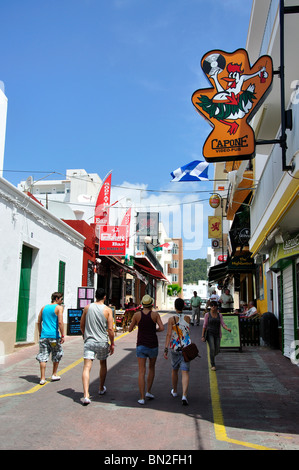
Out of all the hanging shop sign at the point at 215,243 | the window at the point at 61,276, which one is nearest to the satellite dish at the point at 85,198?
the window at the point at 61,276

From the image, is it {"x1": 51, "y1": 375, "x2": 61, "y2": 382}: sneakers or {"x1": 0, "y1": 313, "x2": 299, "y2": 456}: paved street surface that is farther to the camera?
{"x1": 51, "y1": 375, "x2": 61, "y2": 382}: sneakers

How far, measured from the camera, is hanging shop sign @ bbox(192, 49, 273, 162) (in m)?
8.70

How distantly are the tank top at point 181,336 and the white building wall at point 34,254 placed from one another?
5574 mm

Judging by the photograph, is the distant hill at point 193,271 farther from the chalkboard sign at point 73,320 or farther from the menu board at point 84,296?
the chalkboard sign at point 73,320

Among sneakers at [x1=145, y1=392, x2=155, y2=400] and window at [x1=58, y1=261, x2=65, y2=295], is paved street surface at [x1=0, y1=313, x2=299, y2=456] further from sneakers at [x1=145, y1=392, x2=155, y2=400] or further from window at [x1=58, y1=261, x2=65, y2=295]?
window at [x1=58, y1=261, x2=65, y2=295]

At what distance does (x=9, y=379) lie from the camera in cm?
866

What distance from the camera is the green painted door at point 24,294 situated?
13.3 m

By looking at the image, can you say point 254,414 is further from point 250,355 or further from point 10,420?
point 250,355

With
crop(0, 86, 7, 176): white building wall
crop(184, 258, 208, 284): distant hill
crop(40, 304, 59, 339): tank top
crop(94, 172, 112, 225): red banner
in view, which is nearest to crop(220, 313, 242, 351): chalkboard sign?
crop(40, 304, 59, 339): tank top

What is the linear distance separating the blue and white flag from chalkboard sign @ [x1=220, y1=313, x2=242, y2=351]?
4.13 metres

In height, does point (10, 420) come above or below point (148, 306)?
below
